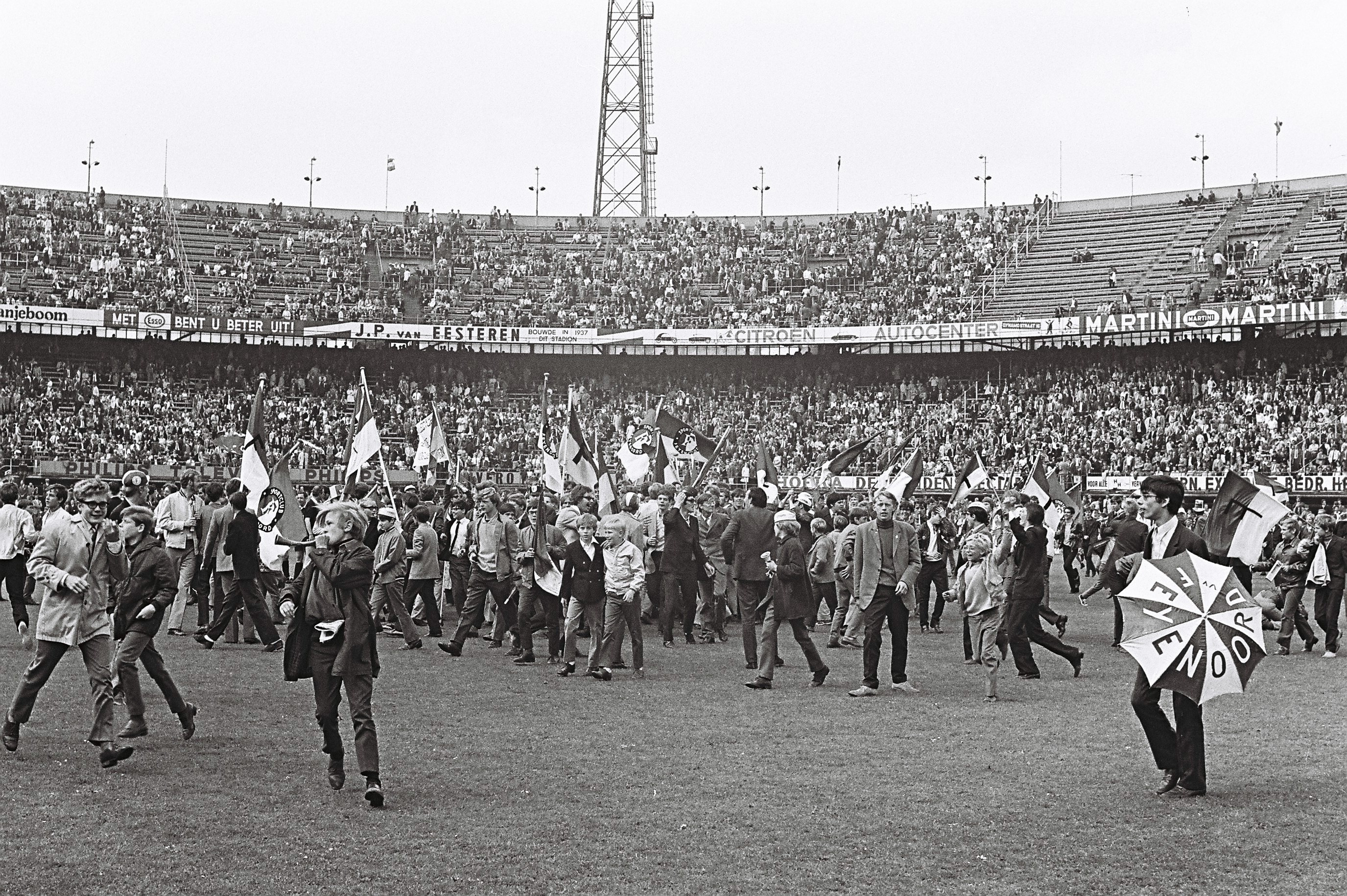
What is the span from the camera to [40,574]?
929cm

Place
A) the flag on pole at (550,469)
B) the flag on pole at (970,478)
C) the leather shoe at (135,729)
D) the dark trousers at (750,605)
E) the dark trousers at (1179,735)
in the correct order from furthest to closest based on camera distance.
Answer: the flag on pole at (970,478) → the flag on pole at (550,469) → the dark trousers at (750,605) → the leather shoe at (135,729) → the dark trousers at (1179,735)

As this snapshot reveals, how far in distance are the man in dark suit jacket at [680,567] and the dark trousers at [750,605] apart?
1903mm

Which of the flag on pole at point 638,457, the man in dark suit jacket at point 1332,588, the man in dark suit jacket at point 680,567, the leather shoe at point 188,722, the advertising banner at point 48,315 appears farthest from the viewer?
the advertising banner at point 48,315

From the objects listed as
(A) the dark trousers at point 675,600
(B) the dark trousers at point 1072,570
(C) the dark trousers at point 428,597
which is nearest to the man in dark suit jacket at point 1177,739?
(A) the dark trousers at point 675,600

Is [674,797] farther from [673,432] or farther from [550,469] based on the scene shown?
[673,432]

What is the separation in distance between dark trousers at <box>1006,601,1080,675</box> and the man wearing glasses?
328 inches

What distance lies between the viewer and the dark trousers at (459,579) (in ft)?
60.2

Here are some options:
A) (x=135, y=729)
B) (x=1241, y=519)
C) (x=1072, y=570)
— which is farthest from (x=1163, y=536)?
(x=1072, y=570)

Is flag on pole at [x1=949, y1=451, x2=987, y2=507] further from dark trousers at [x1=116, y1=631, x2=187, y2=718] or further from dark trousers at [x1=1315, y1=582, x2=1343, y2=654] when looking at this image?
dark trousers at [x1=116, y1=631, x2=187, y2=718]

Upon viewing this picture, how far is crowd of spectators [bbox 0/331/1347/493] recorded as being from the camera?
136 ft

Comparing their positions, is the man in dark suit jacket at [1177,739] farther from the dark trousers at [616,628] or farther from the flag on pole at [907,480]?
the flag on pole at [907,480]

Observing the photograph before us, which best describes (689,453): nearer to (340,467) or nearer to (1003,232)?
(340,467)

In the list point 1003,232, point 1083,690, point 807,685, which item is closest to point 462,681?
point 807,685

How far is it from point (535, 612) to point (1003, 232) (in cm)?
4313
